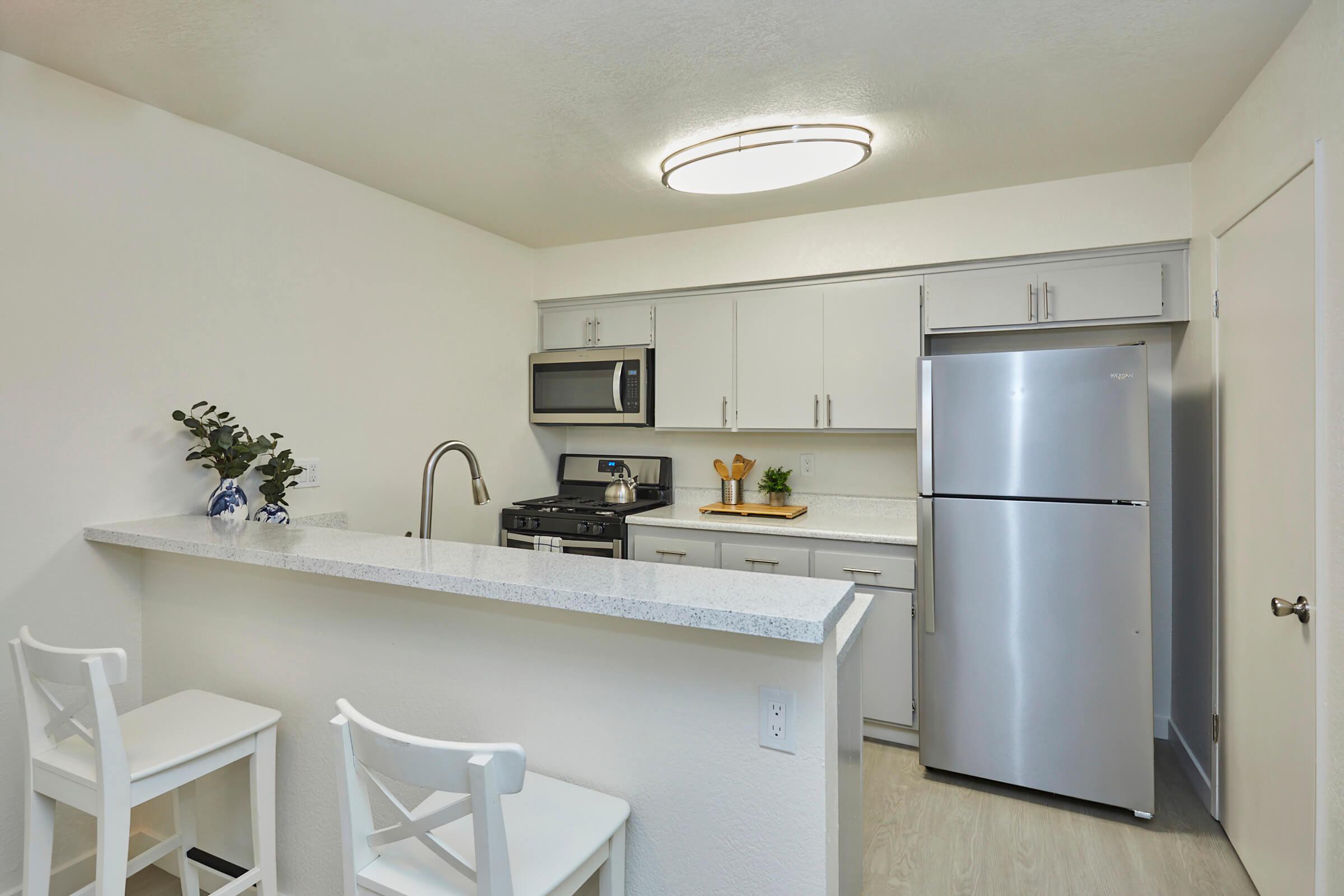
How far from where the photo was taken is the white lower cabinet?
9.78ft

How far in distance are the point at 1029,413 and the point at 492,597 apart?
2.05 m

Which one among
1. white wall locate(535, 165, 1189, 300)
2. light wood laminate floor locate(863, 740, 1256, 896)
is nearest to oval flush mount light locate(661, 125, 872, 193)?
white wall locate(535, 165, 1189, 300)

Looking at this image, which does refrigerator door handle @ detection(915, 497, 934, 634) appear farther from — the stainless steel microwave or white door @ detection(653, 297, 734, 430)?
the stainless steel microwave

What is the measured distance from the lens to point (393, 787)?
180cm

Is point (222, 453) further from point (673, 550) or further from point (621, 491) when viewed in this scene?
point (621, 491)

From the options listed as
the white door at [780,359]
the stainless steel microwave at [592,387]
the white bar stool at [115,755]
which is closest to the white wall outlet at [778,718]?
the white bar stool at [115,755]

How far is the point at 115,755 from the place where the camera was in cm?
147

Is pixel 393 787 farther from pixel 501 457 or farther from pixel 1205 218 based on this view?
pixel 1205 218

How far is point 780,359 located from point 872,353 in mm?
450

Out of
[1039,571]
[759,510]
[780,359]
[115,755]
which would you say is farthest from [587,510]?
[115,755]

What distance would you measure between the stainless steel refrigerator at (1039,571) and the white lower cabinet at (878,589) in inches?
9.1

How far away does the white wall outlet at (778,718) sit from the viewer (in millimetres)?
1306

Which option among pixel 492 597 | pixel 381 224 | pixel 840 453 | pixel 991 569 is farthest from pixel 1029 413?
pixel 381 224

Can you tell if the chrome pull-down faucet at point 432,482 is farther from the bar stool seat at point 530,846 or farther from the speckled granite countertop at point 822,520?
the speckled granite countertop at point 822,520
